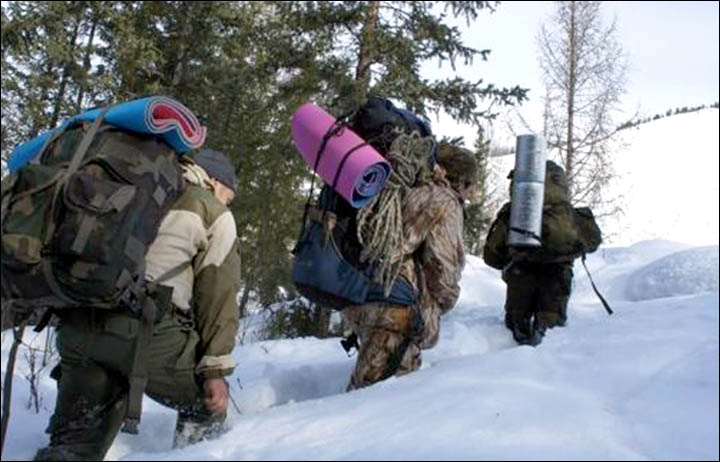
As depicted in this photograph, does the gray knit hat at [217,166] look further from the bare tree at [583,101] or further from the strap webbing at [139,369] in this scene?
the bare tree at [583,101]

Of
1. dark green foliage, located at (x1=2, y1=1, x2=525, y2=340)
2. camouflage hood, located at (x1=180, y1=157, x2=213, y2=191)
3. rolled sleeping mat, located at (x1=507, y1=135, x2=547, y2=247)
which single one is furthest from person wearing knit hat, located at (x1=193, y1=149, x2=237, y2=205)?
dark green foliage, located at (x1=2, y1=1, x2=525, y2=340)

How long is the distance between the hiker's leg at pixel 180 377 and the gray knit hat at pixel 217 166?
2.87ft

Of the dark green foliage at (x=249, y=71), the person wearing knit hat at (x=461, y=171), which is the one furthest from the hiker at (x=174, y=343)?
the dark green foliage at (x=249, y=71)

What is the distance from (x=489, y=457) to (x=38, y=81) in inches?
553

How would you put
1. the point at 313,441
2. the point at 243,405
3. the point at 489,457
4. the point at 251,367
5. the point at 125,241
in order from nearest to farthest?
the point at 489,457 → the point at 313,441 → the point at 125,241 → the point at 243,405 → the point at 251,367

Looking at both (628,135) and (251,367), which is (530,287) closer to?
(251,367)

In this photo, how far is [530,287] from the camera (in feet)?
21.7

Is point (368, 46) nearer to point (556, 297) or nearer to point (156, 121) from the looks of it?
point (556, 297)

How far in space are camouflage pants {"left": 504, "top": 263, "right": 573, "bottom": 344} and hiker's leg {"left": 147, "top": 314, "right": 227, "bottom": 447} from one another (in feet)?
12.6

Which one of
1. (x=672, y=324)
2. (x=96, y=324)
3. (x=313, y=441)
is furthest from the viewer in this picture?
(x=672, y=324)

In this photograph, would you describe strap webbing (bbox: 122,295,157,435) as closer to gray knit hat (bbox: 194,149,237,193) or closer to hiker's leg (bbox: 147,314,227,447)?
hiker's leg (bbox: 147,314,227,447)

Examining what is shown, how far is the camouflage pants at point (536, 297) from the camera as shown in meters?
6.45

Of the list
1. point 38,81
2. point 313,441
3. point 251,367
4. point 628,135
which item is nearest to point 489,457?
point 313,441

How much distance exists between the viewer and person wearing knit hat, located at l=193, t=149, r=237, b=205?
12.4 ft
